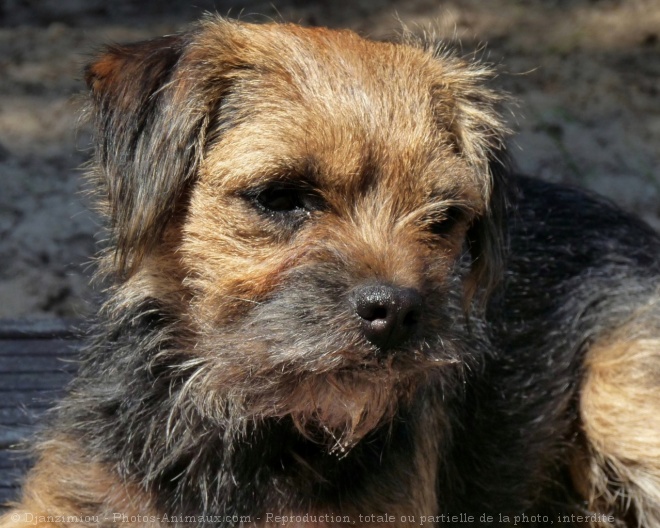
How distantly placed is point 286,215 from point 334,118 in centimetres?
30

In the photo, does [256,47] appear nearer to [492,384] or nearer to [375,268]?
[375,268]

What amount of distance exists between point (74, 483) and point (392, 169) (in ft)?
4.44

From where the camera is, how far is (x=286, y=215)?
293 cm

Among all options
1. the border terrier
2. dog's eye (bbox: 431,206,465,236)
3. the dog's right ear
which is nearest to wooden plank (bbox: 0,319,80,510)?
the border terrier

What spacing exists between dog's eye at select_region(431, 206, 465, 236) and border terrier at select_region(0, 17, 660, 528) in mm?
15

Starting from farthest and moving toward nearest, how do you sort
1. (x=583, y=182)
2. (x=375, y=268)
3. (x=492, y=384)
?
(x=583, y=182), (x=492, y=384), (x=375, y=268)

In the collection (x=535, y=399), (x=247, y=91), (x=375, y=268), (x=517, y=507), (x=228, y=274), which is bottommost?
(x=517, y=507)

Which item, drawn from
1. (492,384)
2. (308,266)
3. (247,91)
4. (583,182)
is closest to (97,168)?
(247,91)

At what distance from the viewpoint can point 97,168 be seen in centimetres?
317

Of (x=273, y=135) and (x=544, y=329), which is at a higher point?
(x=273, y=135)

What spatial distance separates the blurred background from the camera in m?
5.75

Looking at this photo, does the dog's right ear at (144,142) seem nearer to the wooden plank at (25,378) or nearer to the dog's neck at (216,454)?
the dog's neck at (216,454)

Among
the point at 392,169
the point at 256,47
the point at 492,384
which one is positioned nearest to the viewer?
the point at 392,169

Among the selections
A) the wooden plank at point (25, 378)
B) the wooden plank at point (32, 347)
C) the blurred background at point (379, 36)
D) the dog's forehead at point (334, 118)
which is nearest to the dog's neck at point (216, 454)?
the dog's forehead at point (334, 118)
